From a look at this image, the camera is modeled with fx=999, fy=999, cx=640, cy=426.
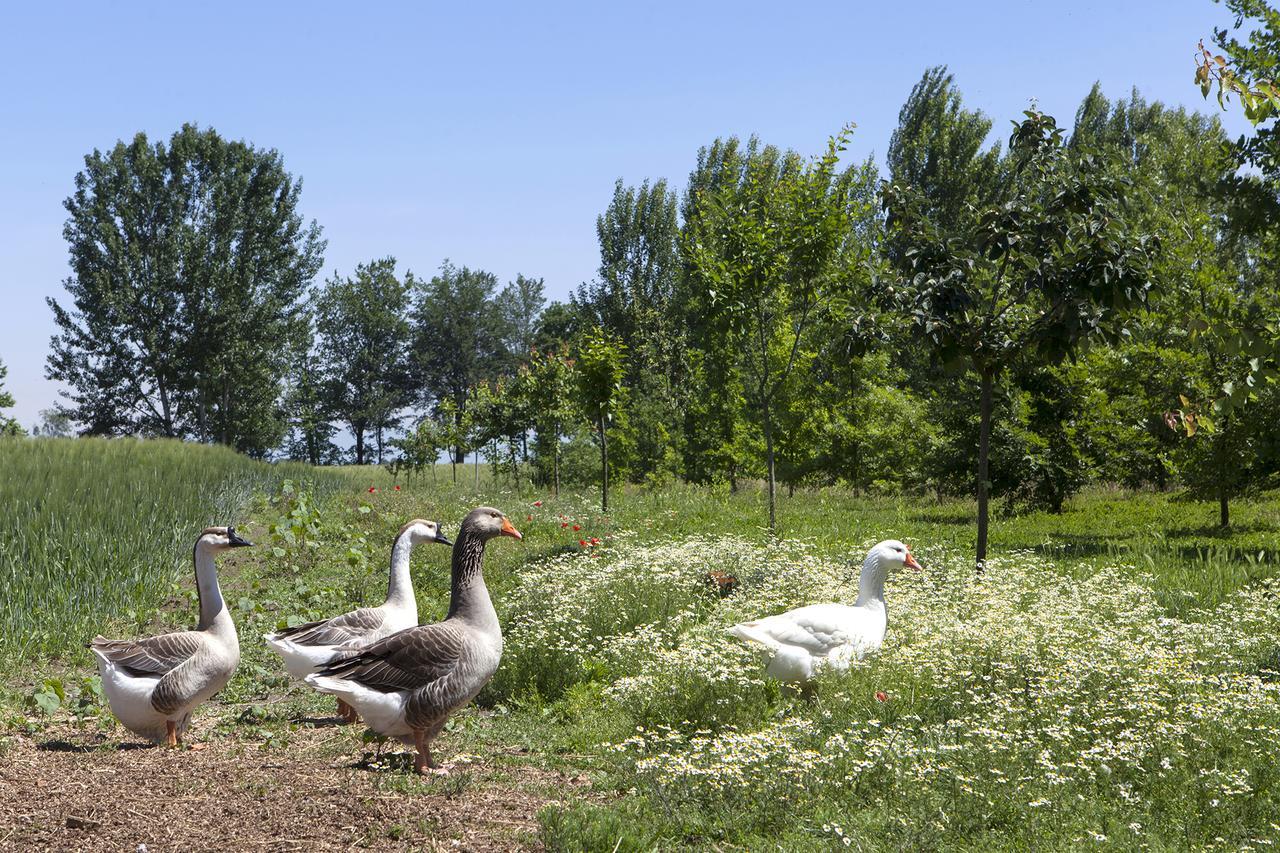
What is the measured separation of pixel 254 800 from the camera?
507 cm

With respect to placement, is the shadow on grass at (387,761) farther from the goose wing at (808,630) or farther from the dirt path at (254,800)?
the goose wing at (808,630)

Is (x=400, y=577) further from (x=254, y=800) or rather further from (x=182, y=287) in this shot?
(x=182, y=287)

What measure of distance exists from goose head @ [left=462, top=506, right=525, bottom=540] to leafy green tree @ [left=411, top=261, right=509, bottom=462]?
222ft

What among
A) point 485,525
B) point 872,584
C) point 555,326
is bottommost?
point 872,584

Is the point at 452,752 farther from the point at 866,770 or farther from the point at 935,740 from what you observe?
the point at 935,740

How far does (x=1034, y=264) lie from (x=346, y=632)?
339 inches

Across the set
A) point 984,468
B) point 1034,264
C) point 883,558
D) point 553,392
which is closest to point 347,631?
point 883,558

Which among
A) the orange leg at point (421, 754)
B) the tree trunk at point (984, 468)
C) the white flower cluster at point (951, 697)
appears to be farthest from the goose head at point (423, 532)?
the tree trunk at point (984, 468)

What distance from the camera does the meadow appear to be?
506 centimetres

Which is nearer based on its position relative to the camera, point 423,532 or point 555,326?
point 423,532

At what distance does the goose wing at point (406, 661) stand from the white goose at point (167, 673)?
86 centimetres

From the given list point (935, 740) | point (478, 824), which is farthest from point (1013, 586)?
point (478, 824)

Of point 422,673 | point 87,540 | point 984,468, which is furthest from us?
point 984,468

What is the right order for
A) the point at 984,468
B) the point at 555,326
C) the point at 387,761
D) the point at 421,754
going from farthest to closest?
the point at 555,326 → the point at 984,468 → the point at 387,761 → the point at 421,754
